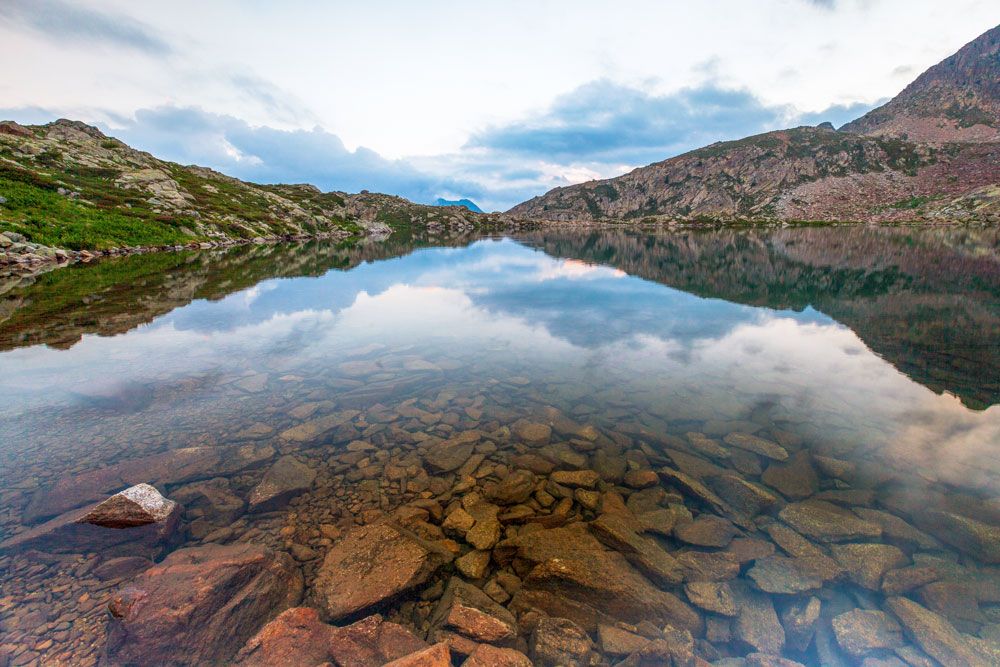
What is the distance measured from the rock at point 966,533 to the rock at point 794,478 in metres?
2.07

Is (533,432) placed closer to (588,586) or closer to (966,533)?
(588,586)

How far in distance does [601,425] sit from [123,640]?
12500 mm

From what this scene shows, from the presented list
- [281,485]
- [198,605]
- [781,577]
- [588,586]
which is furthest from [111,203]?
[781,577]

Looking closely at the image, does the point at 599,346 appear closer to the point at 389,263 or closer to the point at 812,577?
the point at 812,577

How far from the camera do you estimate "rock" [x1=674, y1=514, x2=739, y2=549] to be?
9.09m

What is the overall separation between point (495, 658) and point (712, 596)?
4335 millimetres

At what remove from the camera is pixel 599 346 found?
23.0 meters

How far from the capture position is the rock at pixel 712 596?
24.5 ft

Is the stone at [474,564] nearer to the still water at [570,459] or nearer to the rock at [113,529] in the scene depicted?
the still water at [570,459]

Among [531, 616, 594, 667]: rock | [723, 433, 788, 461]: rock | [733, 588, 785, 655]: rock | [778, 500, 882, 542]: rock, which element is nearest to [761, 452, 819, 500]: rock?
[723, 433, 788, 461]: rock

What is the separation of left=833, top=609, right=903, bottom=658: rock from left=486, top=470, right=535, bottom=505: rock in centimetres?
643

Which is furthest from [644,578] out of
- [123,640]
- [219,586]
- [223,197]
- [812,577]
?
[223,197]

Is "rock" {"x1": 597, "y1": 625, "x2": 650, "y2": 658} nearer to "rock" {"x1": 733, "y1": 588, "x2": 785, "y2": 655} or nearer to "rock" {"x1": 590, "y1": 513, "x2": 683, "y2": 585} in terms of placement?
"rock" {"x1": 590, "y1": 513, "x2": 683, "y2": 585}

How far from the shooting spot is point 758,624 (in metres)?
7.21
